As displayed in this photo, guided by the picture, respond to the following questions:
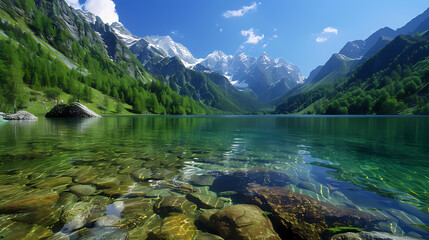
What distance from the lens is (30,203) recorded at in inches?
236

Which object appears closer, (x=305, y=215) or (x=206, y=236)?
(x=206, y=236)

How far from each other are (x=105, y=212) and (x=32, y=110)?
12740 centimetres

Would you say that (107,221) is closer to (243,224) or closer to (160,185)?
(160,185)

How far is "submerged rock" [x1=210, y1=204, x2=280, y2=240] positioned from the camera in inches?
190

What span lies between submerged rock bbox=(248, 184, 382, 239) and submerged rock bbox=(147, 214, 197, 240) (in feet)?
8.43

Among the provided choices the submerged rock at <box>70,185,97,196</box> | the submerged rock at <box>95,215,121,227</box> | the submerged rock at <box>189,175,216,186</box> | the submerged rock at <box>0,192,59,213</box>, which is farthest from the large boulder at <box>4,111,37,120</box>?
the submerged rock at <box>95,215,121,227</box>

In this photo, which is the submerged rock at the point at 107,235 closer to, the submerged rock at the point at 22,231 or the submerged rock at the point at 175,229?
the submerged rock at the point at 175,229

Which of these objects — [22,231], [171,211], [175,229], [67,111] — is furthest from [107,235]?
[67,111]

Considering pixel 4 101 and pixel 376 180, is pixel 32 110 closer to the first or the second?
pixel 4 101

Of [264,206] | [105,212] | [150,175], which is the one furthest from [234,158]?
[105,212]

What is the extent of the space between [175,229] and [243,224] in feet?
6.28

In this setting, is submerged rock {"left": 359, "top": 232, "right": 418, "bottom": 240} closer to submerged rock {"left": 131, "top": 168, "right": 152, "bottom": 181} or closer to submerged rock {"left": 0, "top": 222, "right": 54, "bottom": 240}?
submerged rock {"left": 0, "top": 222, "right": 54, "bottom": 240}

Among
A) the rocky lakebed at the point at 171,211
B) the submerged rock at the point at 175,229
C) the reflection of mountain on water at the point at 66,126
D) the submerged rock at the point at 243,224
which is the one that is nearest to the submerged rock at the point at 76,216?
the rocky lakebed at the point at 171,211

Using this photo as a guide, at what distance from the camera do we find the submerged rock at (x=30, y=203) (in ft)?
18.4
